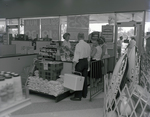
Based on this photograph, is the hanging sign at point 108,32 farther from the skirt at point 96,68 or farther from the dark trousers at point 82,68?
the dark trousers at point 82,68

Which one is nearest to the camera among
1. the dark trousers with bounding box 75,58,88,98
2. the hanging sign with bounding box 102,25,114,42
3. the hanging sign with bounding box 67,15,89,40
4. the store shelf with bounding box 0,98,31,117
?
the store shelf with bounding box 0,98,31,117

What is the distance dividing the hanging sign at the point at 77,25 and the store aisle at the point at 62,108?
4221 millimetres

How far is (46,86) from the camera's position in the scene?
4352mm

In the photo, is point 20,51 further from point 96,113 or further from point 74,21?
point 96,113

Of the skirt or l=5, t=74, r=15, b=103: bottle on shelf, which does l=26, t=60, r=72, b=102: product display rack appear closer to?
the skirt

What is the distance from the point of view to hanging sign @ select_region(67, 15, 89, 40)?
26.2 feet

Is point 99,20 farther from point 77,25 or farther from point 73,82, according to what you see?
point 73,82

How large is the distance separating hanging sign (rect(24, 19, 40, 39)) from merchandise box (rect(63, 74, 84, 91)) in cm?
588

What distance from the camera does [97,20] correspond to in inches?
302

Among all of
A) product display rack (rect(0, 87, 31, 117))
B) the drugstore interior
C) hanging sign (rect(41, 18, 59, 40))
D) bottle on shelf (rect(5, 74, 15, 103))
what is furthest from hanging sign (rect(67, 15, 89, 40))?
bottle on shelf (rect(5, 74, 15, 103))

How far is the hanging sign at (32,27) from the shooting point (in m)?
9.46

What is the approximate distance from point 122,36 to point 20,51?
161 inches

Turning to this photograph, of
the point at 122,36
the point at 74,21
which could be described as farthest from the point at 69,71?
the point at 74,21

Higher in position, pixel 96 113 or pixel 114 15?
pixel 114 15
